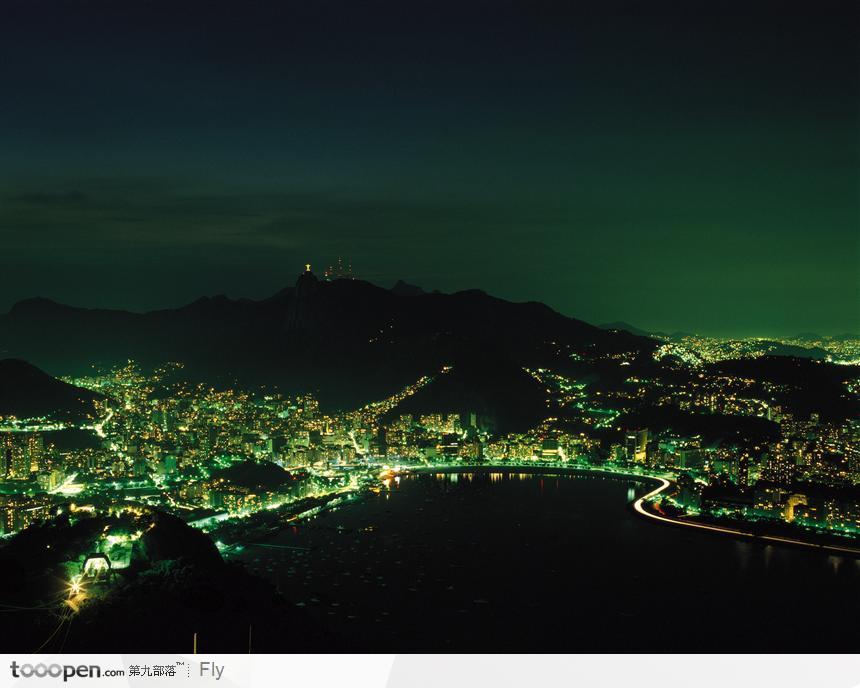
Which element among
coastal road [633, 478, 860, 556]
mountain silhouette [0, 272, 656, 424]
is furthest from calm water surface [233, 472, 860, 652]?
mountain silhouette [0, 272, 656, 424]

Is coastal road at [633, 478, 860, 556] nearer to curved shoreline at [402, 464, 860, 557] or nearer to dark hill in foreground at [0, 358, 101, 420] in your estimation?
curved shoreline at [402, 464, 860, 557]

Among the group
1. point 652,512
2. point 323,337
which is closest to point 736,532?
point 652,512

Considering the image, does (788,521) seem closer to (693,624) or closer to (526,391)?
(693,624)

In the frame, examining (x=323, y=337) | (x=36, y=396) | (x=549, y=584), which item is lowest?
(x=549, y=584)

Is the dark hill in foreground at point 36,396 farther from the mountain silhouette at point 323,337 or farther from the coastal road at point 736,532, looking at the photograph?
the coastal road at point 736,532

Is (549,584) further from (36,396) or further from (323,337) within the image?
(323,337)
